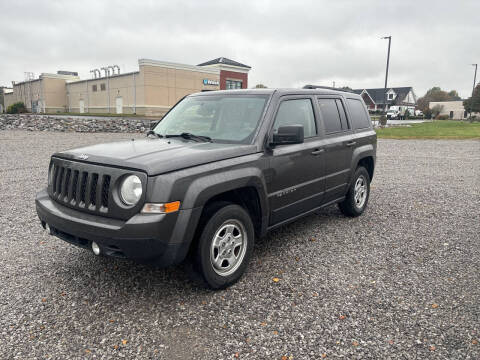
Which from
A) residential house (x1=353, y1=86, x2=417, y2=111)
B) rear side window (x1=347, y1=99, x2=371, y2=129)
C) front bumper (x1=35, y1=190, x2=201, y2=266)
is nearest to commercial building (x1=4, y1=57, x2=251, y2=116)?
residential house (x1=353, y1=86, x2=417, y2=111)

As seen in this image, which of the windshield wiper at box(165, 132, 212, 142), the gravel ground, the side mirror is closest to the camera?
the gravel ground

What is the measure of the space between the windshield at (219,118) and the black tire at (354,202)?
2377mm

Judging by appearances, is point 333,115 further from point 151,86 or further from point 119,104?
point 119,104

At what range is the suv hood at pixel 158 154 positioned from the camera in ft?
10.4

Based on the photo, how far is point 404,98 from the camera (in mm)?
90500

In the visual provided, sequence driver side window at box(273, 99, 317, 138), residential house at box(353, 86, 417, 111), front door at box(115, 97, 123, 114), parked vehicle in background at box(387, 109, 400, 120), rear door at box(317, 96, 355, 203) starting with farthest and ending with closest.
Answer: residential house at box(353, 86, 417, 111), parked vehicle in background at box(387, 109, 400, 120), front door at box(115, 97, 123, 114), rear door at box(317, 96, 355, 203), driver side window at box(273, 99, 317, 138)

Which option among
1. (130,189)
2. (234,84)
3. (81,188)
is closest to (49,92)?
(234,84)

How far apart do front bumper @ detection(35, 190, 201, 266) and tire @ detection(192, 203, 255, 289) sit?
219 mm

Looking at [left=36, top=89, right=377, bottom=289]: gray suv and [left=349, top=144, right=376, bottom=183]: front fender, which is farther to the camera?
[left=349, top=144, right=376, bottom=183]: front fender

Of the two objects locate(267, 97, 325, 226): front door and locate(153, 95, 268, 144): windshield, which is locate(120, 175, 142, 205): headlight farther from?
locate(267, 97, 325, 226): front door

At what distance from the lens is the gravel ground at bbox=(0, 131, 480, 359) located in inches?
113

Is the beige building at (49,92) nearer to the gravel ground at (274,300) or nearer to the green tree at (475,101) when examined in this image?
the green tree at (475,101)

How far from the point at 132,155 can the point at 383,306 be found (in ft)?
8.71

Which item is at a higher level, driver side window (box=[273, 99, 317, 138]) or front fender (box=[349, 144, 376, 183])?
driver side window (box=[273, 99, 317, 138])
